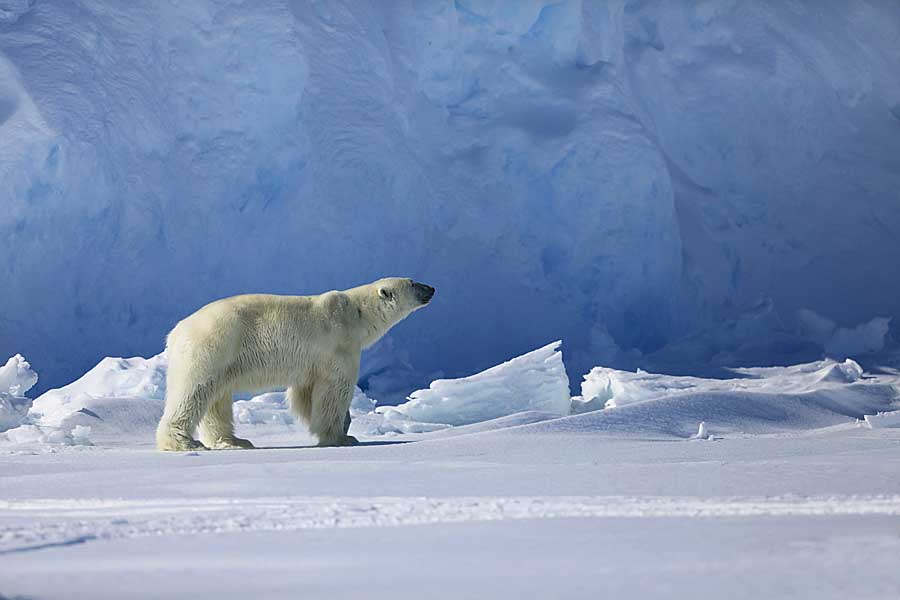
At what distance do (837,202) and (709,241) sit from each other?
2229 millimetres

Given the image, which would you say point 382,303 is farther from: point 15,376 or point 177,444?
point 15,376

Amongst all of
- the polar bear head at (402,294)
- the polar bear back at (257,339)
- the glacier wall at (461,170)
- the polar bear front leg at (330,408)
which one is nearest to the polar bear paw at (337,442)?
the polar bear front leg at (330,408)

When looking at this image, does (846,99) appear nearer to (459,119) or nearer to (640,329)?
(640,329)

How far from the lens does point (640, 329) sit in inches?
568

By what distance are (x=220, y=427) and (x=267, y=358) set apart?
523mm

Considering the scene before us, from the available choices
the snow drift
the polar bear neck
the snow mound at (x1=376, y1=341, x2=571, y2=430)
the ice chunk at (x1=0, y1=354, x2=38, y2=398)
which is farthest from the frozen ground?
the snow mound at (x1=376, y1=341, x2=571, y2=430)

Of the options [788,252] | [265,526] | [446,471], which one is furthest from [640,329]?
[265,526]

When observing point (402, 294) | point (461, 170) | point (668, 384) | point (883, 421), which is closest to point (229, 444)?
point (402, 294)

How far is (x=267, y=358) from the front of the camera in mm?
5691

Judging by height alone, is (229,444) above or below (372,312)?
below

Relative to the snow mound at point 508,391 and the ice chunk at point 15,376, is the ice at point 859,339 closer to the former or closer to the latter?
the snow mound at point 508,391

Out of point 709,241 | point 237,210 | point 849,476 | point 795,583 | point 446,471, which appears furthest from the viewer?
point 709,241

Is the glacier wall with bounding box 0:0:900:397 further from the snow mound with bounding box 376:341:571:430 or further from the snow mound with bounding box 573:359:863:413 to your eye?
the snow mound with bounding box 376:341:571:430

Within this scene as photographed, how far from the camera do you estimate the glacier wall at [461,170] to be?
449 inches
